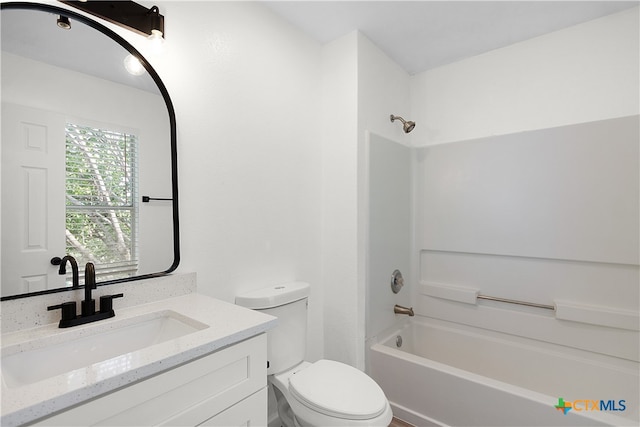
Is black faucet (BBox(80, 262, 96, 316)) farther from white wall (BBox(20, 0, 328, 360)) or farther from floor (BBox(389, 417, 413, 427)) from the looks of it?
floor (BBox(389, 417, 413, 427))

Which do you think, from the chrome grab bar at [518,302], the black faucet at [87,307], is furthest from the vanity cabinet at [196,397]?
the chrome grab bar at [518,302]

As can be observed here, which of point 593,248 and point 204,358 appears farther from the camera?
point 593,248

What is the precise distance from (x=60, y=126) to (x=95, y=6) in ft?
1.55

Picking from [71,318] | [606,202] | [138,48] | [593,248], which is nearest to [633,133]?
[606,202]

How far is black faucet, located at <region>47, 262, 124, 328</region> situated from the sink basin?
Result: 0.13 ft

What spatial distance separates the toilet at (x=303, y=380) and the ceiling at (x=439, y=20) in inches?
62.1

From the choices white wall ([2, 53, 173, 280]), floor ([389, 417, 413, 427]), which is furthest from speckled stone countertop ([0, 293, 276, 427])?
floor ([389, 417, 413, 427])

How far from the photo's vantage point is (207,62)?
59.6 inches

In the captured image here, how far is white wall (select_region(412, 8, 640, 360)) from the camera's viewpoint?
5.94ft

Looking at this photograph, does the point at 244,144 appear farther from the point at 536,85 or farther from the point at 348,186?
the point at 536,85

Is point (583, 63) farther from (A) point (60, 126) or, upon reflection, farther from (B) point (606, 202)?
(A) point (60, 126)

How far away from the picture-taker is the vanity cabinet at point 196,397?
725mm

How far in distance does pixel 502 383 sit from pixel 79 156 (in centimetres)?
216

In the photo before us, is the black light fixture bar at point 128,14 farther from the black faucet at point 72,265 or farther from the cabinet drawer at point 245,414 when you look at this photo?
the cabinet drawer at point 245,414
